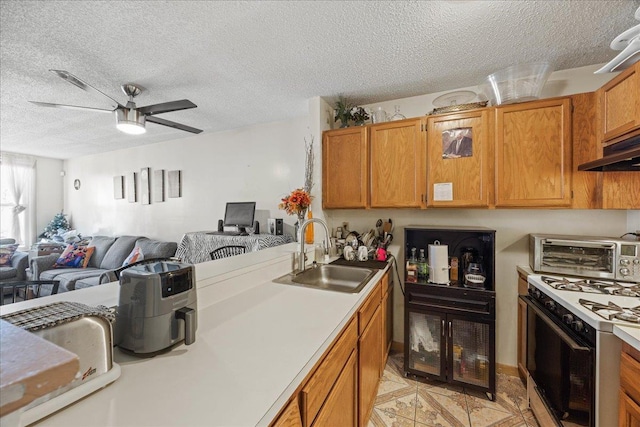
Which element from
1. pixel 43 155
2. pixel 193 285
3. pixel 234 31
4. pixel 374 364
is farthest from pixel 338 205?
pixel 43 155

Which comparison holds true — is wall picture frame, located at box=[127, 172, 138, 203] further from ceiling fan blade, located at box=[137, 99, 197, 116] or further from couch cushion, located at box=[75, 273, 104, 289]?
ceiling fan blade, located at box=[137, 99, 197, 116]

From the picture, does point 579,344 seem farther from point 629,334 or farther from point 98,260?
point 98,260

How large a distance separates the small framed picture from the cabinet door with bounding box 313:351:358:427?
5.40 feet

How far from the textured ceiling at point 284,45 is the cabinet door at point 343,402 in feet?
6.11

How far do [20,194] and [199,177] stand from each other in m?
3.90

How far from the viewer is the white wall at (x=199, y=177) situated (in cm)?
325

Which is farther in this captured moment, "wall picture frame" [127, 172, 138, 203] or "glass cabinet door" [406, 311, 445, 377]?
"wall picture frame" [127, 172, 138, 203]

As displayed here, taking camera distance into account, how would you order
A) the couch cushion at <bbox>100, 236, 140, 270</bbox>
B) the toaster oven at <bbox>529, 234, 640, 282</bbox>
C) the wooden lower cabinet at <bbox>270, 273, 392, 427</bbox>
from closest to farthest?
1. the wooden lower cabinet at <bbox>270, 273, 392, 427</bbox>
2. the toaster oven at <bbox>529, 234, 640, 282</bbox>
3. the couch cushion at <bbox>100, 236, 140, 270</bbox>

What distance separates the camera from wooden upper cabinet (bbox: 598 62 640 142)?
135 centimetres

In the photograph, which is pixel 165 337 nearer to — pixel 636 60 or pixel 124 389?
pixel 124 389

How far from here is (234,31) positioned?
62.5 inches

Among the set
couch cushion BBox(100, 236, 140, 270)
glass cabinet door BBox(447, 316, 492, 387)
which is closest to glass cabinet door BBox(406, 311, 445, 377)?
glass cabinet door BBox(447, 316, 492, 387)

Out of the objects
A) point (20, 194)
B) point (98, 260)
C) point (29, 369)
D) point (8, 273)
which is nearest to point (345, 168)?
point (29, 369)

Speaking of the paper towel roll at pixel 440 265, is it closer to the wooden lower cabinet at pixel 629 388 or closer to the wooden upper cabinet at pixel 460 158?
the wooden upper cabinet at pixel 460 158
